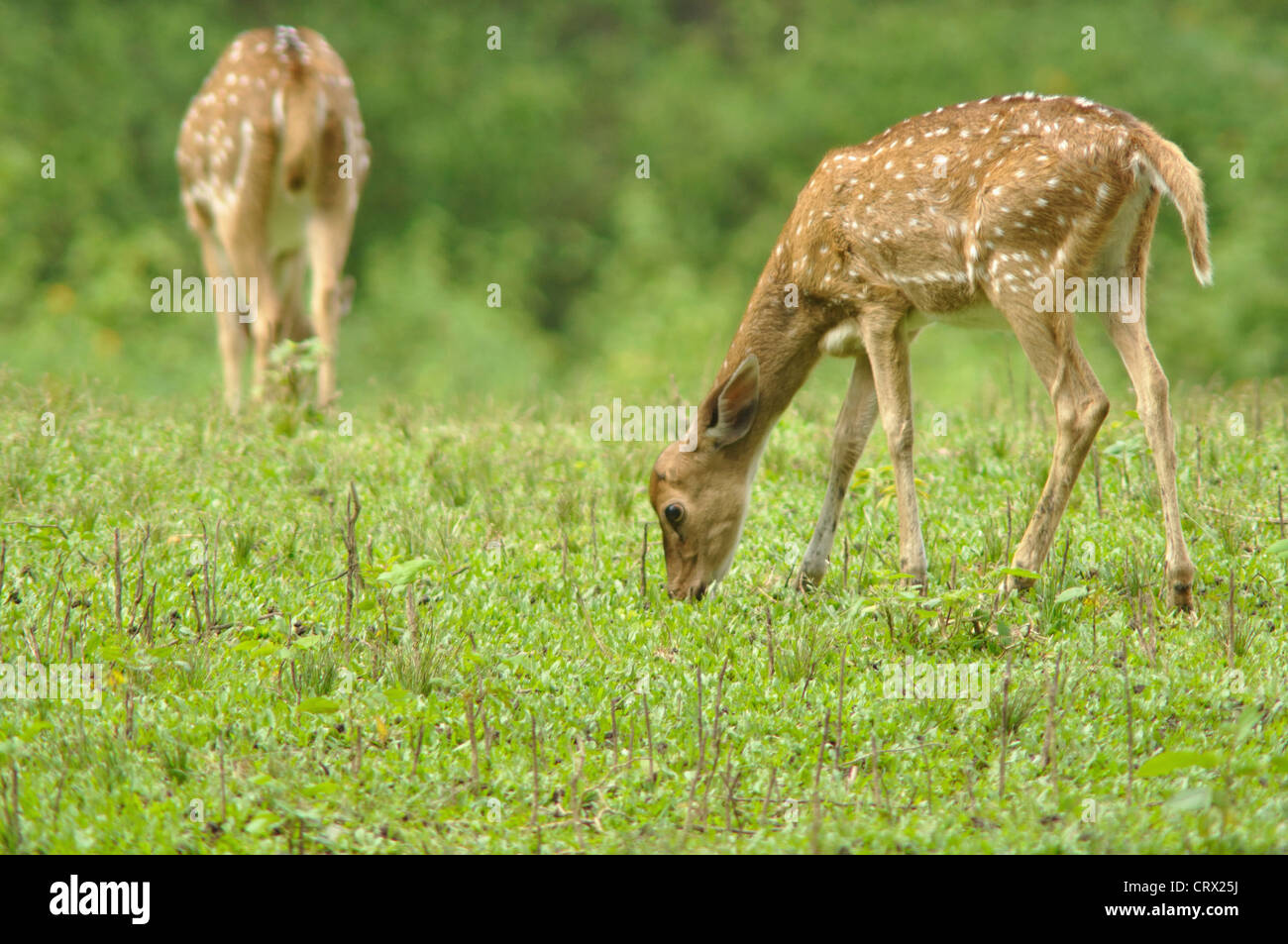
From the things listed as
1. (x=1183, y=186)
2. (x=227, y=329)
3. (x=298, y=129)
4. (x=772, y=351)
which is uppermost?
(x=298, y=129)

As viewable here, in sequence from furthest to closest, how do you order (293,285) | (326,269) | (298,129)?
(293,285) < (326,269) < (298,129)

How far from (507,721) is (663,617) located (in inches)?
39.5

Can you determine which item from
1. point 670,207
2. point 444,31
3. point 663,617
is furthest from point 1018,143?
point 444,31

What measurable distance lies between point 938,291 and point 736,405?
39.1 inches

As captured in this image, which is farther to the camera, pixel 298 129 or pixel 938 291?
pixel 298 129

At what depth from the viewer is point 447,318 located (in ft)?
59.7

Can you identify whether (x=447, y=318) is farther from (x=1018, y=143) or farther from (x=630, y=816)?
(x=630, y=816)

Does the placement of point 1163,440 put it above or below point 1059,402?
below

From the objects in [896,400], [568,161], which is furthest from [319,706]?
[568,161]

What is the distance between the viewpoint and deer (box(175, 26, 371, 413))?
28.8 feet

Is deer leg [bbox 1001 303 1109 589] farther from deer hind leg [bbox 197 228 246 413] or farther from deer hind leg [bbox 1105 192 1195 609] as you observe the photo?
deer hind leg [bbox 197 228 246 413]

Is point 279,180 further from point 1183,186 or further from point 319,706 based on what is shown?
point 1183,186

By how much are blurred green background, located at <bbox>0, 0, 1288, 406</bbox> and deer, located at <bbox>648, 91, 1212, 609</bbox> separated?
874 cm

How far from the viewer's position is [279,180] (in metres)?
8.84
